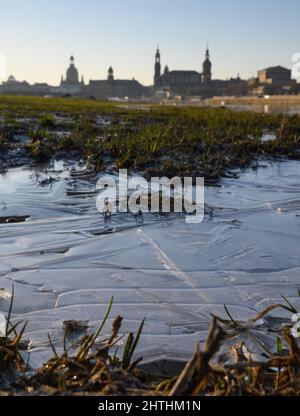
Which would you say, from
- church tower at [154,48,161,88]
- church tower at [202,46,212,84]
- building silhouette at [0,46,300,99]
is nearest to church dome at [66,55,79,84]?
building silhouette at [0,46,300,99]

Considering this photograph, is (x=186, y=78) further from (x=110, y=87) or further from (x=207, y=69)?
(x=110, y=87)

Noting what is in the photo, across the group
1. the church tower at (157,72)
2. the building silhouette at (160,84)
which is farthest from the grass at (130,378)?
the church tower at (157,72)

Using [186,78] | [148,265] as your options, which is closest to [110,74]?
[186,78]

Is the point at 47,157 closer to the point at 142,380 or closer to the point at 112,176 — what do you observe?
the point at 112,176

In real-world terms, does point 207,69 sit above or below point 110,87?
above

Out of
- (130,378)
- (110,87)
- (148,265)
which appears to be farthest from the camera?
(110,87)

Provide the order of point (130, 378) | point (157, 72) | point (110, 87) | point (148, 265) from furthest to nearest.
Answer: point (157, 72) → point (110, 87) → point (148, 265) → point (130, 378)

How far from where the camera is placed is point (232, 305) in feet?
9.05

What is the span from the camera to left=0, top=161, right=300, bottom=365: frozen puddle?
255 cm

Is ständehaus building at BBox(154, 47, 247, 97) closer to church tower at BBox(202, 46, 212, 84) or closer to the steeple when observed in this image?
church tower at BBox(202, 46, 212, 84)

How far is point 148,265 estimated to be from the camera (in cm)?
343

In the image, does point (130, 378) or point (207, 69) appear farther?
point (207, 69)
